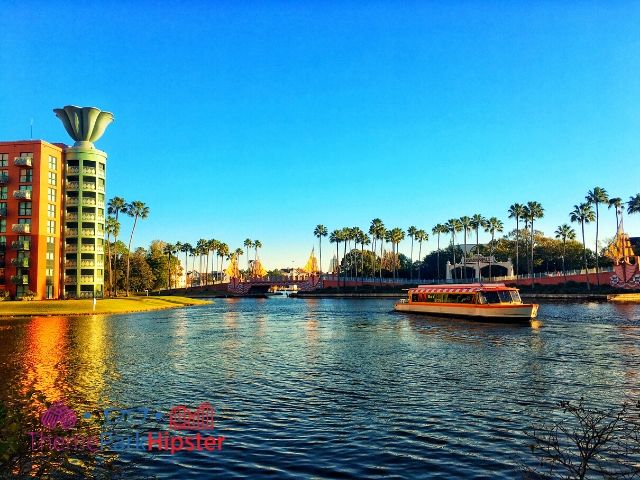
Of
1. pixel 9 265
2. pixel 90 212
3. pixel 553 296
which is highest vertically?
pixel 90 212

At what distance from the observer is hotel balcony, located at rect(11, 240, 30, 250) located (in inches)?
3873

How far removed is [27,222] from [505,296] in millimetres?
91112

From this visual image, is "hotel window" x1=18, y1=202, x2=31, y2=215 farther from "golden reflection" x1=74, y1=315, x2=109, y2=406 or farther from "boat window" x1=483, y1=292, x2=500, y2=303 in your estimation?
"boat window" x1=483, y1=292, x2=500, y2=303

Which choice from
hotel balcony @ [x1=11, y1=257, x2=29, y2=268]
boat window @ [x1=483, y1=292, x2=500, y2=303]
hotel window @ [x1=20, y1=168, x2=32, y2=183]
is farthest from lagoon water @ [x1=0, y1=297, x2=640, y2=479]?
hotel window @ [x1=20, y1=168, x2=32, y2=183]

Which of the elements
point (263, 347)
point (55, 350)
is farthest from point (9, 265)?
point (263, 347)

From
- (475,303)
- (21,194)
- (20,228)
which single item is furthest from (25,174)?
(475,303)

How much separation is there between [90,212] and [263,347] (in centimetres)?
8620

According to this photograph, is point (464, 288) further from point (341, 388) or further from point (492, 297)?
point (341, 388)

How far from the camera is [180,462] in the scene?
14125 mm

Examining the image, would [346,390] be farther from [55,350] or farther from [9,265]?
[9,265]

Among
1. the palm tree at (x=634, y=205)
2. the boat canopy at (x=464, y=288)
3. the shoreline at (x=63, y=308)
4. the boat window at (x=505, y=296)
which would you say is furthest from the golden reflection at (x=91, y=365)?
the palm tree at (x=634, y=205)

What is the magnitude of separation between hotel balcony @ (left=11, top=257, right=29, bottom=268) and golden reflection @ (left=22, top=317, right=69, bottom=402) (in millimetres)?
52480

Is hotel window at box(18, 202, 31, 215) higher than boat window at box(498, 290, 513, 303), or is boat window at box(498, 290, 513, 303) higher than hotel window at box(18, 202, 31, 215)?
hotel window at box(18, 202, 31, 215)

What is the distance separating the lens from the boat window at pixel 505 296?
202 feet
